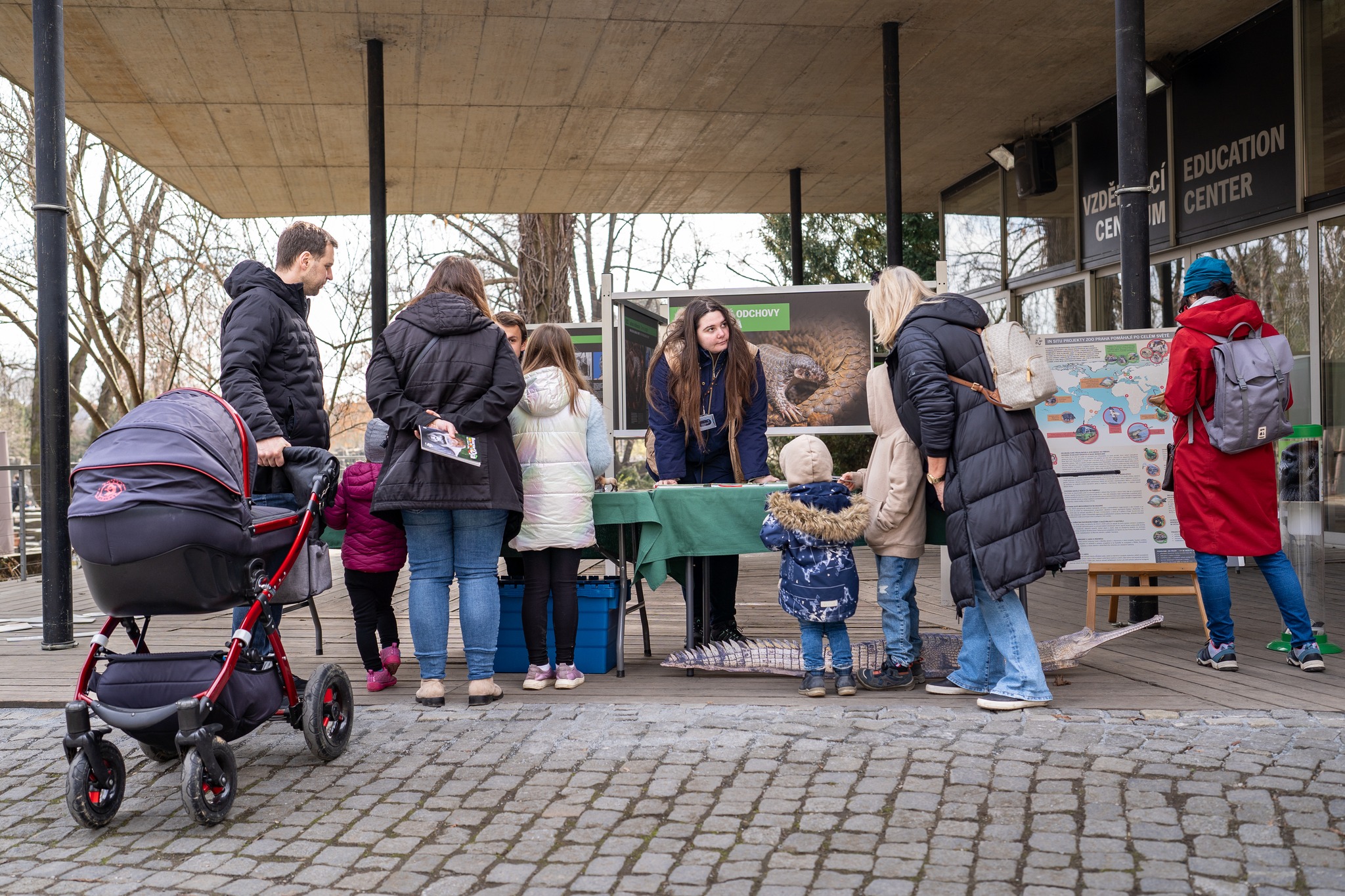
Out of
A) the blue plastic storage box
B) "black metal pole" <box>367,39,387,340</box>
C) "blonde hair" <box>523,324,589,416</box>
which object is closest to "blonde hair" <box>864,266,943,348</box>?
"blonde hair" <box>523,324,589,416</box>

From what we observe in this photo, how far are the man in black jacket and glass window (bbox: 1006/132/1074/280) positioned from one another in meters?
9.25

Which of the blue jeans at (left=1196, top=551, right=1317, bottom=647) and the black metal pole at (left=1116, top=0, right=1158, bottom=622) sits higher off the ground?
the black metal pole at (left=1116, top=0, right=1158, bottom=622)

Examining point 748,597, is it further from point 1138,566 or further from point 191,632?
point 191,632

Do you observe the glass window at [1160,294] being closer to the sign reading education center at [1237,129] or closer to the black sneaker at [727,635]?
the sign reading education center at [1237,129]

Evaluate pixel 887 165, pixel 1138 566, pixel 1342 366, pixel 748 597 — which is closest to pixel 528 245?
pixel 887 165

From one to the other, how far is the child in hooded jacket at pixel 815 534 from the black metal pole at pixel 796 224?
24.3 ft

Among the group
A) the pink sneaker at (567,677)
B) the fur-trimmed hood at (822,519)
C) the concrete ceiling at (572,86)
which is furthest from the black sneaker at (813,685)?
the concrete ceiling at (572,86)

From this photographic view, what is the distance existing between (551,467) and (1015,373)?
75.3 inches

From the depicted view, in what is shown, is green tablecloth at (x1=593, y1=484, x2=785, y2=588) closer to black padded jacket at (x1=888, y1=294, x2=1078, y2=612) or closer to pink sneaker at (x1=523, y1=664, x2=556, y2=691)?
pink sneaker at (x1=523, y1=664, x2=556, y2=691)

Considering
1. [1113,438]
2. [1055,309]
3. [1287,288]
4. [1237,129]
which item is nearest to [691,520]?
[1113,438]

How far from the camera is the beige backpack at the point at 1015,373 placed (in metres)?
4.32

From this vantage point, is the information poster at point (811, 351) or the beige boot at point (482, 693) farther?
the information poster at point (811, 351)

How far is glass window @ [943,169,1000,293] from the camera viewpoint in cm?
1362

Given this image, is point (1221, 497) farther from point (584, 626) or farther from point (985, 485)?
point (584, 626)
